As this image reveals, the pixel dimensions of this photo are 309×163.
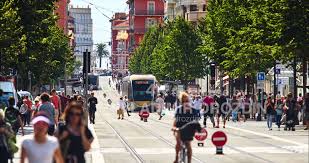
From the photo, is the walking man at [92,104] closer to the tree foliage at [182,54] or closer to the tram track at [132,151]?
the tram track at [132,151]

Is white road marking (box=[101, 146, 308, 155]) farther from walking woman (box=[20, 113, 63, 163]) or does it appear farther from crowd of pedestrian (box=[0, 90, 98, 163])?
walking woman (box=[20, 113, 63, 163])

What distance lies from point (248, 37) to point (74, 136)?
40.2m

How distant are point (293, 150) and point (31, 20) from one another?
2697cm

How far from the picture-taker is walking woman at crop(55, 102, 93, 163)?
45.4 feet

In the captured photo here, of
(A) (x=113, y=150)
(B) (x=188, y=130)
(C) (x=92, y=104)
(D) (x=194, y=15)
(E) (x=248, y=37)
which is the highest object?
(D) (x=194, y=15)

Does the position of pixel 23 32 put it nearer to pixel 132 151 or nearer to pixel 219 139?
pixel 132 151

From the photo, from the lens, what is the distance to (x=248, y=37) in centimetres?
5372

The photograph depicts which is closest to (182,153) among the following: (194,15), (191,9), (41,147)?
(41,147)

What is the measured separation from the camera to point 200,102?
54.2 meters

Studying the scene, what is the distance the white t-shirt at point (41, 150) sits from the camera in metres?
12.8

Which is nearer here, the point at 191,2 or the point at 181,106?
the point at 181,106

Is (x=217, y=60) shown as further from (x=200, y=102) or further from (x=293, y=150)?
(x=293, y=150)

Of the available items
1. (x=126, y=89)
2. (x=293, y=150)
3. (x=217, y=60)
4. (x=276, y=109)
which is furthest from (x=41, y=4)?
(x=126, y=89)

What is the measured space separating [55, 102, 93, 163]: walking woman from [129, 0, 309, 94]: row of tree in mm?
32532
